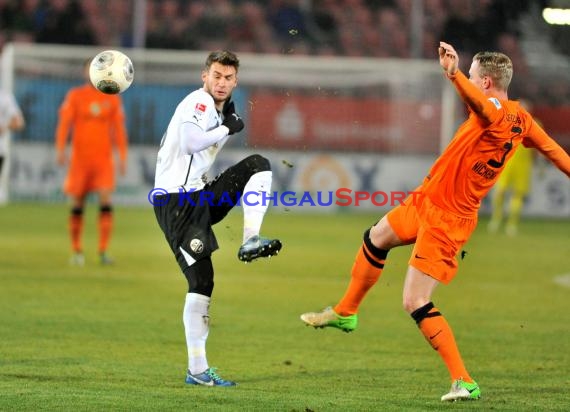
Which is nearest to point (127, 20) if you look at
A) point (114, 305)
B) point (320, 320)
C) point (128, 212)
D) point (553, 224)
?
point (128, 212)

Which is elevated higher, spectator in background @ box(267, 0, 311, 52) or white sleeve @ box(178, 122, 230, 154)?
spectator in background @ box(267, 0, 311, 52)

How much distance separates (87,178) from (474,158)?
8640mm

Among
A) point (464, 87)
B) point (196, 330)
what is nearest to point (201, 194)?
point (196, 330)

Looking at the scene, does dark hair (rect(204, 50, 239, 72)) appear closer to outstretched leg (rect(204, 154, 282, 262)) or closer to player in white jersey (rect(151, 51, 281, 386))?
player in white jersey (rect(151, 51, 281, 386))

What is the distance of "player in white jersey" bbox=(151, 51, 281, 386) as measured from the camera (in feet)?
24.2

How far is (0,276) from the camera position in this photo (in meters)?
13.4

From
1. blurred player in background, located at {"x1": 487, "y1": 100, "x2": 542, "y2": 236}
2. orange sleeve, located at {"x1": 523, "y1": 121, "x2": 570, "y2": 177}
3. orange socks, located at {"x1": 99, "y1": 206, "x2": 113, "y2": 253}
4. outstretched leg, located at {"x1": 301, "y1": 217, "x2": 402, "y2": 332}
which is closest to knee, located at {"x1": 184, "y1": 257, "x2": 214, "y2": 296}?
outstretched leg, located at {"x1": 301, "y1": 217, "x2": 402, "y2": 332}

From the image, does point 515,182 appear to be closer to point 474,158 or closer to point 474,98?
point 474,158

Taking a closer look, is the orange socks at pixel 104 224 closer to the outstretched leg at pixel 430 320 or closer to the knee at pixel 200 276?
the knee at pixel 200 276

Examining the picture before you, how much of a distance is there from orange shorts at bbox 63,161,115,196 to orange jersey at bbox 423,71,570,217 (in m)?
8.21

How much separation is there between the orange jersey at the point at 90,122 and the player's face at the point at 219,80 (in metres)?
7.77

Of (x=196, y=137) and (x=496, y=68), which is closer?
(x=496, y=68)

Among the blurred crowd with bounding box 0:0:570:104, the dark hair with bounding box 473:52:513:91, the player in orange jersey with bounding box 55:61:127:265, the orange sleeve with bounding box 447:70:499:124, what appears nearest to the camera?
the orange sleeve with bounding box 447:70:499:124

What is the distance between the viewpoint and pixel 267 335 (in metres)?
10.0
